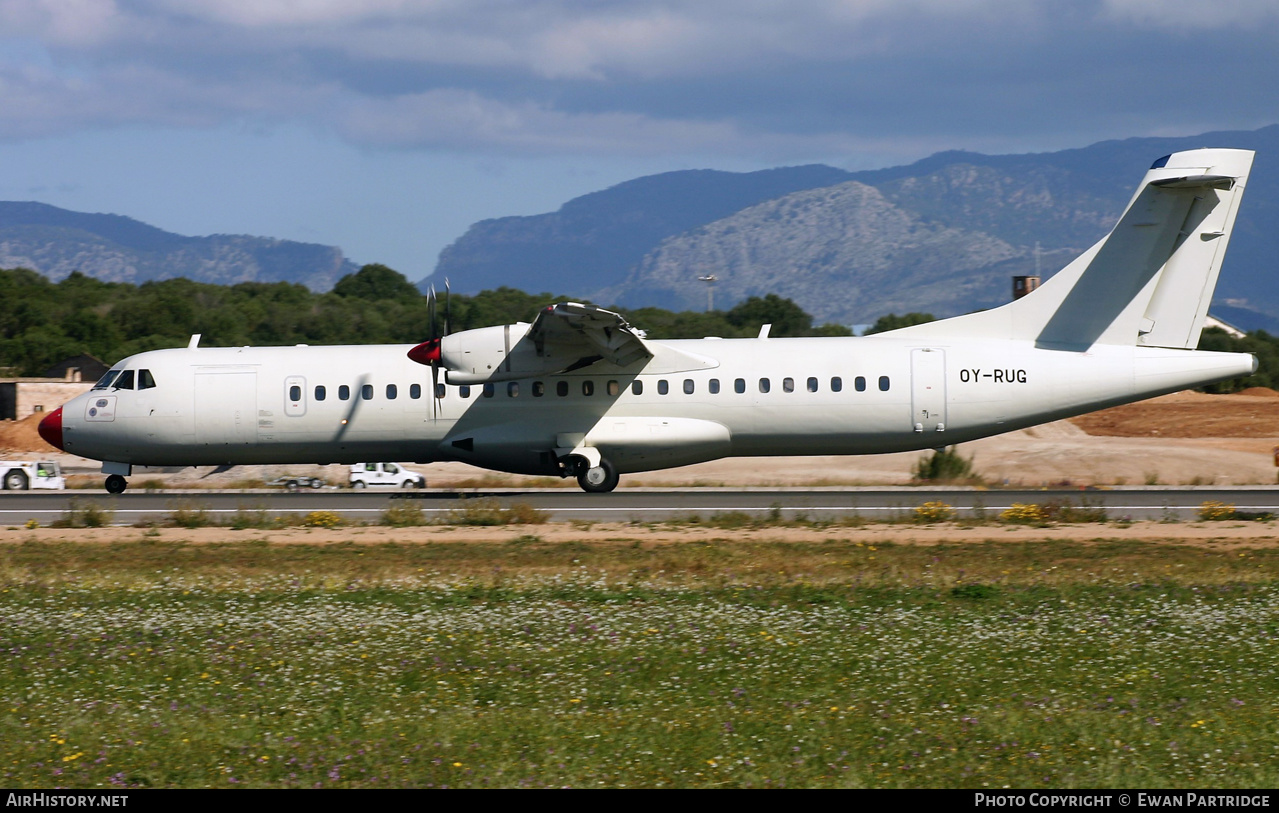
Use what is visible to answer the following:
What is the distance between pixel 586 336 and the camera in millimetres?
24953

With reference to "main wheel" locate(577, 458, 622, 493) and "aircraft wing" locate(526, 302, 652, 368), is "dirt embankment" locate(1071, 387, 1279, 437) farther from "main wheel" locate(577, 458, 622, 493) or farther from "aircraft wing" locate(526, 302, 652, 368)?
"aircraft wing" locate(526, 302, 652, 368)

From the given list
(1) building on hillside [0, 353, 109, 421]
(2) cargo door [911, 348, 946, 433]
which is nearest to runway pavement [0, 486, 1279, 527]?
(2) cargo door [911, 348, 946, 433]

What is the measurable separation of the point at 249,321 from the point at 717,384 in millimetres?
60184

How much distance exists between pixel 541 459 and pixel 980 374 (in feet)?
31.2

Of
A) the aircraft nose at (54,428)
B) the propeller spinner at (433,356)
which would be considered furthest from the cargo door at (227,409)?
the propeller spinner at (433,356)

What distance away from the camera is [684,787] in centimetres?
751

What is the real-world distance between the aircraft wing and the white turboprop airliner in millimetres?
51

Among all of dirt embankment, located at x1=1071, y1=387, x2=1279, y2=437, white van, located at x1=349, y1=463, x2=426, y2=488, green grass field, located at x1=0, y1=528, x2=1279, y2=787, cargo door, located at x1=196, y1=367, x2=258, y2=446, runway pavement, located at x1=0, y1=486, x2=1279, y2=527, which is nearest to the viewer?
green grass field, located at x1=0, y1=528, x2=1279, y2=787

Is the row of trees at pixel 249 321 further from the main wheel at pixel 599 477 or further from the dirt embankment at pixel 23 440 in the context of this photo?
the main wheel at pixel 599 477

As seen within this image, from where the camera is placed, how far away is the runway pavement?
22953 mm

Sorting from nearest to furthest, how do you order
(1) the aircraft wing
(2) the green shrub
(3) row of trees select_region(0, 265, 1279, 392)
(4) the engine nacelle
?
(1) the aircraft wing < (4) the engine nacelle < (2) the green shrub < (3) row of trees select_region(0, 265, 1279, 392)

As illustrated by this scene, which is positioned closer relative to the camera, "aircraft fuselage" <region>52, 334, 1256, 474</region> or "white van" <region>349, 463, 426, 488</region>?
"aircraft fuselage" <region>52, 334, 1256, 474</region>

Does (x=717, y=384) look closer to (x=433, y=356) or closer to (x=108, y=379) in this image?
(x=433, y=356)
